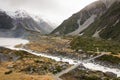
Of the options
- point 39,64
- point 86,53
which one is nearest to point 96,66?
point 39,64

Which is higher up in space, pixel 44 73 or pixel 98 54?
pixel 98 54

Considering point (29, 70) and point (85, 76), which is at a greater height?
point (29, 70)

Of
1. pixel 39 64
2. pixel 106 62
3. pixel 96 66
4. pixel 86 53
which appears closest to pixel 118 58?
pixel 106 62

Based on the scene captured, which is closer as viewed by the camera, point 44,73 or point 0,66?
point 44,73

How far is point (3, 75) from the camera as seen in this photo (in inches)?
3789

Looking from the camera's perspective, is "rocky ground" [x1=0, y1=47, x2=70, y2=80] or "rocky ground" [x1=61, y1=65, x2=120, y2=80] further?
"rocky ground" [x1=0, y1=47, x2=70, y2=80]

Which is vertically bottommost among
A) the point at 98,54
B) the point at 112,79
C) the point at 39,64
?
the point at 112,79

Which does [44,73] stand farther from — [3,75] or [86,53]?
[86,53]

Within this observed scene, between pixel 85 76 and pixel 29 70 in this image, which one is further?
pixel 29 70

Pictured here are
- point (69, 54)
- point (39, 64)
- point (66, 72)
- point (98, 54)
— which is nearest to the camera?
point (66, 72)

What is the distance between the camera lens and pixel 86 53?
152 meters

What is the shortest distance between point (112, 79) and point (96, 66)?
31654 mm

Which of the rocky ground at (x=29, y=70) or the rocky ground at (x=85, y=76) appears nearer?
the rocky ground at (x=85, y=76)

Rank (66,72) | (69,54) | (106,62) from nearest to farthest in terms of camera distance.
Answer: (66,72), (106,62), (69,54)
